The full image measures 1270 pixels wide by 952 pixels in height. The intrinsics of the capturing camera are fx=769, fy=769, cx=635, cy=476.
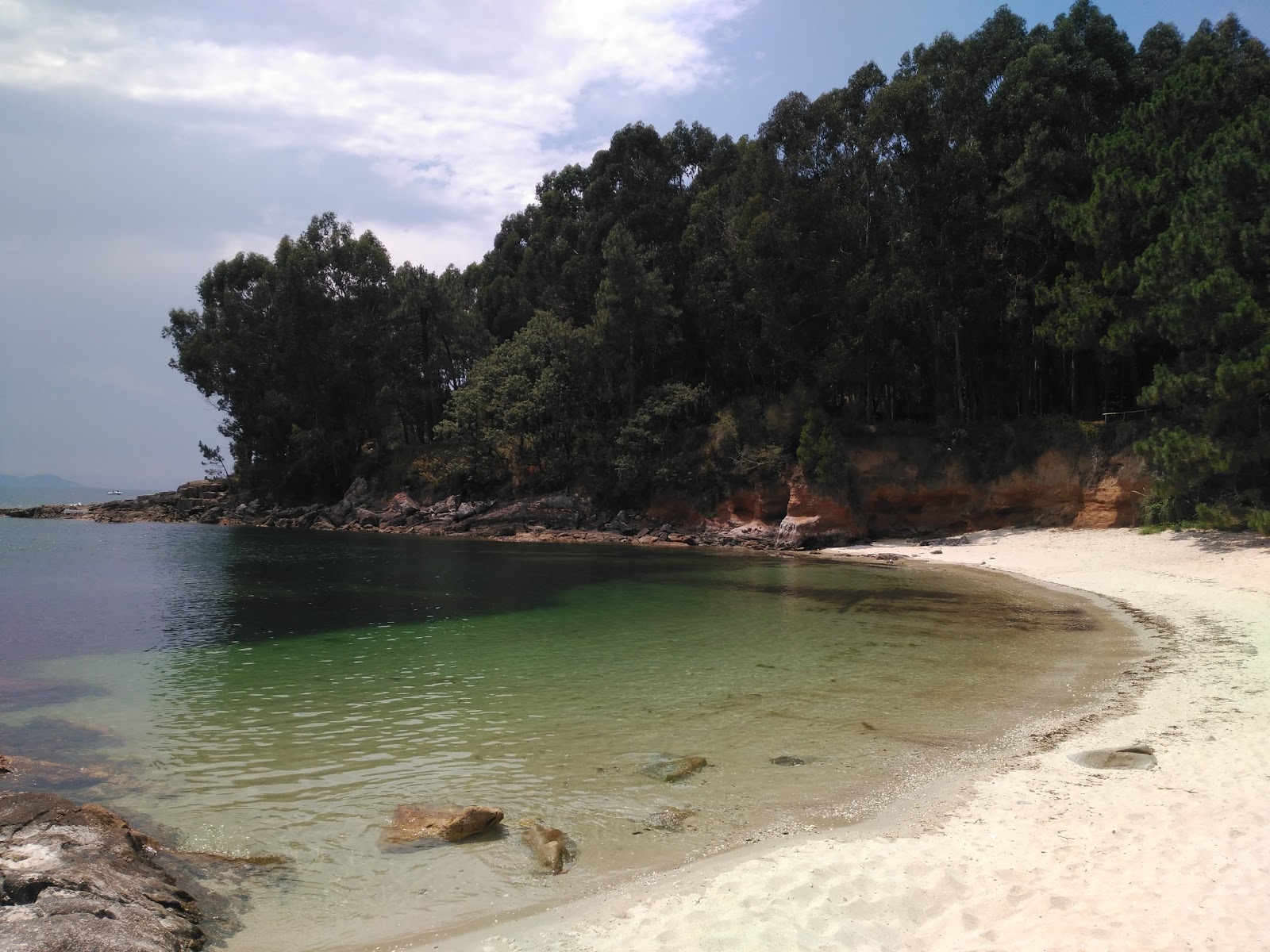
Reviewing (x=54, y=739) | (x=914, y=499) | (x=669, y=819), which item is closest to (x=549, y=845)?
(x=669, y=819)

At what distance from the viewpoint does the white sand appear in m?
4.89

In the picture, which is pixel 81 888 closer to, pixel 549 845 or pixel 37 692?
pixel 549 845

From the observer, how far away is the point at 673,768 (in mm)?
8547

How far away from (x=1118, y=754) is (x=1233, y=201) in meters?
24.1

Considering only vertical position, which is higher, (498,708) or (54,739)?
(54,739)

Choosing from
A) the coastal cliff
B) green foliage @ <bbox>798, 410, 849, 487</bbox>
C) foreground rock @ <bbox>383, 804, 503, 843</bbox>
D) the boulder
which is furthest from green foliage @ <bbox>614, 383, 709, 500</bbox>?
foreground rock @ <bbox>383, 804, 503, 843</bbox>

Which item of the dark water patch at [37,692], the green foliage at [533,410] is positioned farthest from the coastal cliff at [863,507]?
the dark water patch at [37,692]

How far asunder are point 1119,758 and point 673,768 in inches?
184

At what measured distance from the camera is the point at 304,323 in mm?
57812

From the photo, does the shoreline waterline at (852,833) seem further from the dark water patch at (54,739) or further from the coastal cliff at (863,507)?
the coastal cliff at (863,507)

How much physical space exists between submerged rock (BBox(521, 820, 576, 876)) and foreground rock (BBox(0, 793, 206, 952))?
2489mm

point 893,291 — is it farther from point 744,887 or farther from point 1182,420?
point 744,887

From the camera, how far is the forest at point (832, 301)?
2691 cm

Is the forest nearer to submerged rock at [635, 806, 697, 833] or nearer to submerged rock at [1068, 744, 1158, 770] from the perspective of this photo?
submerged rock at [1068, 744, 1158, 770]
